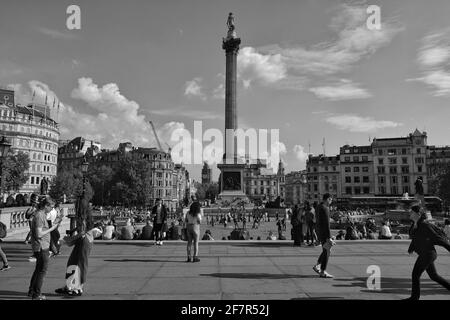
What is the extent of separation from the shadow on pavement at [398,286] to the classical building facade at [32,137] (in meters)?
82.3

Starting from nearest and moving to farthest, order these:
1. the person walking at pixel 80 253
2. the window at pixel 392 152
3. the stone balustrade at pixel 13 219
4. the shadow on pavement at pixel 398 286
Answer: the person walking at pixel 80 253 → the shadow on pavement at pixel 398 286 → the stone balustrade at pixel 13 219 → the window at pixel 392 152

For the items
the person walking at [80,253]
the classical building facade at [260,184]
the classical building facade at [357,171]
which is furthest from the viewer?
the classical building facade at [260,184]

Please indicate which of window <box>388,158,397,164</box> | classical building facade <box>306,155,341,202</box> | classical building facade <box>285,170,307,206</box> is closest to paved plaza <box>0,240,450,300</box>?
window <box>388,158,397,164</box>

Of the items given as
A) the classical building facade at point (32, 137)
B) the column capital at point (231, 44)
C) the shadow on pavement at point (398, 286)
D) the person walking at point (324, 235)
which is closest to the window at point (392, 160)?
the column capital at point (231, 44)

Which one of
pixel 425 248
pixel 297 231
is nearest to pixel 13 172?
pixel 297 231

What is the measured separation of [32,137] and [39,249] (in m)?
92.5

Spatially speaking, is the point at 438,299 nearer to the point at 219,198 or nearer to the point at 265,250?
the point at 265,250

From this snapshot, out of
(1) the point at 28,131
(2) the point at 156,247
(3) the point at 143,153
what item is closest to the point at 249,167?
(3) the point at 143,153

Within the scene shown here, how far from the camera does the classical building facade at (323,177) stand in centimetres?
10775

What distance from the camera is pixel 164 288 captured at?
25.2 ft

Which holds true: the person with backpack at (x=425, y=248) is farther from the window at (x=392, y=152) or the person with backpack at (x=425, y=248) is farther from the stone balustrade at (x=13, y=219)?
the window at (x=392, y=152)

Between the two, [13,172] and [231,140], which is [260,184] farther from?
[13,172]

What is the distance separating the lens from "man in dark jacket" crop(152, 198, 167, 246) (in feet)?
46.8

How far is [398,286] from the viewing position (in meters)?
7.91
